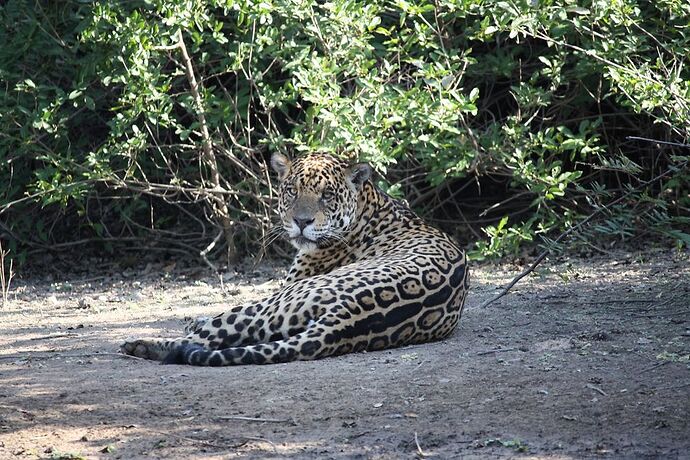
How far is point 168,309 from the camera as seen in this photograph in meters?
9.19

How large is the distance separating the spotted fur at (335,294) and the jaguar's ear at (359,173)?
0.03 feet

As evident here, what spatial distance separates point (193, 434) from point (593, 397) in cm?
209

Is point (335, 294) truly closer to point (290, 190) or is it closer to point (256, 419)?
point (256, 419)

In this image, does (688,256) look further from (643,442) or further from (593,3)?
(643,442)

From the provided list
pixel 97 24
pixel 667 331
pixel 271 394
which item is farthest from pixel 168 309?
pixel 667 331

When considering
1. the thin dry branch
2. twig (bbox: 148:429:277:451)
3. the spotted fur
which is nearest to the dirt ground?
twig (bbox: 148:429:277:451)

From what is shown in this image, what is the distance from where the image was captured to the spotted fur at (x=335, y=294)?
688 centimetres

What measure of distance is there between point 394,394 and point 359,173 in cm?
266

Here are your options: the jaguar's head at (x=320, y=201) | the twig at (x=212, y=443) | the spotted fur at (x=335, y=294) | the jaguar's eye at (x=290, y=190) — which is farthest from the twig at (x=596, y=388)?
the jaguar's eye at (x=290, y=190)

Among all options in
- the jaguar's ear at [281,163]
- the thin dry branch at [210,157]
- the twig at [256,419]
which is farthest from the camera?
the thin dry branch at [210,157]

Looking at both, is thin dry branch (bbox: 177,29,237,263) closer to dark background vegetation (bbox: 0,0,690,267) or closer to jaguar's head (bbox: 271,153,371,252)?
dark background vegetation (bbox: 0,0,690,267)

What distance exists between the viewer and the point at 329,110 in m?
9.86

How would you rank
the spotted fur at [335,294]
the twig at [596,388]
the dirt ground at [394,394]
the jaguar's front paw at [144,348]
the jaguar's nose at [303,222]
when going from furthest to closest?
the jaguar's nose at [303,222], the jaguar's front paw at [144,348], the spotted fur at [335,294], the twig at [596,388], the dirt ground at [394,394]

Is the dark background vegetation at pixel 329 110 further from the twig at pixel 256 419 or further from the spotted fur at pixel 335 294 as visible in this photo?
the twig at pixel 256 419
